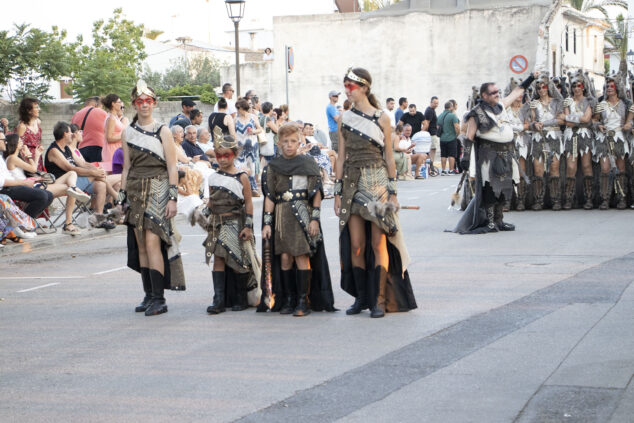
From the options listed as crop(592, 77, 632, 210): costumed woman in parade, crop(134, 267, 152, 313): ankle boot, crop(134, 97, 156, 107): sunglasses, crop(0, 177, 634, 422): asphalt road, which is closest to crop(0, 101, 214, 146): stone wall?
crop(592, 77, 632, 210): costumed woman in parade

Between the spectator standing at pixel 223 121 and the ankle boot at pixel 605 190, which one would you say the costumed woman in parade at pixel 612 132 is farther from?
the spectator standing at pixel 223 121

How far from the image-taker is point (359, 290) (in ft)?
29.0

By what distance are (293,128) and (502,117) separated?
6.66 m

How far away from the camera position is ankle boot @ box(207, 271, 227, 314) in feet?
30.1

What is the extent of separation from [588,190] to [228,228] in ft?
32.9

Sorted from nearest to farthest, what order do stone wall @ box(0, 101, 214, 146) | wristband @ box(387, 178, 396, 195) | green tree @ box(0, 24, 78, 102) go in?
1. wristband @ box(387, 178, 396, 195)
2. stone wall @ box(0, 101, 214, 146)
3. green tree @ box(0, 24, 78, 102)

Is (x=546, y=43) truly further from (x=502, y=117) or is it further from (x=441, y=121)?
(x=502, y=117)

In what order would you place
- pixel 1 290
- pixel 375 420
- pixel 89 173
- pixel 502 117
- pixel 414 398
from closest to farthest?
pixel 375 420 → pixel 414 398 → pixel 1 290 → pixel 502 117 → pixel 89 173

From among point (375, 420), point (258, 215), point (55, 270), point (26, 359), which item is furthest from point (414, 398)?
point (258, 215)

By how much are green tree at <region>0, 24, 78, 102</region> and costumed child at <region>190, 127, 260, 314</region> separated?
96.5 feet

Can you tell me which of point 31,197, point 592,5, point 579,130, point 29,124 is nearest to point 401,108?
point 579,130

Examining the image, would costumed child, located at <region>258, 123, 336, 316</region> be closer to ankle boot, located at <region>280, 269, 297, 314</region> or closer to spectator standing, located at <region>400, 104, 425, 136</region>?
ankle boot, located at <region>280, 269, 297, 314</region>

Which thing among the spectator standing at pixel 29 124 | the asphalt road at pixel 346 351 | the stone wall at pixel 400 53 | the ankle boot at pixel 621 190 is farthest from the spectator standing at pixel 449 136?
the asphalt road at pixel 346 351

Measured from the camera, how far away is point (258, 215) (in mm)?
18922
